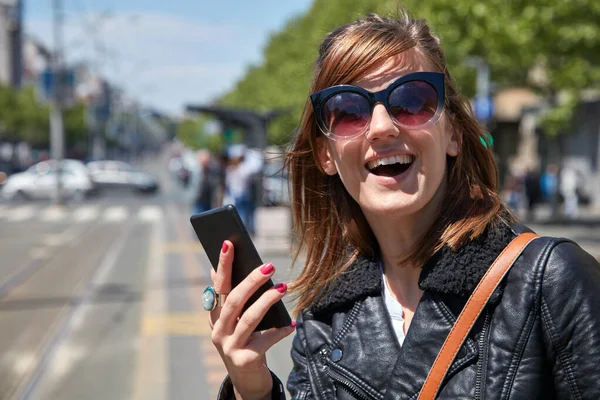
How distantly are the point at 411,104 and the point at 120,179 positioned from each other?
139 ft

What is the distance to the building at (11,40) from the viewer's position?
89.2m

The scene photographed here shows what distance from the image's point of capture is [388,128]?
5.78ft

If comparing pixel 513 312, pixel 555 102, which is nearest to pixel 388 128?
pixel 513 312

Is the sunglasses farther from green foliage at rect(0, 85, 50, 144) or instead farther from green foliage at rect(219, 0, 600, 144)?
green foliage at rect(0, 85, 50, 144)

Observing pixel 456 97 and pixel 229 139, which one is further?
pixel 229 139

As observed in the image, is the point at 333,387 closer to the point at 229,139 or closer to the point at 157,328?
the point at 157,328

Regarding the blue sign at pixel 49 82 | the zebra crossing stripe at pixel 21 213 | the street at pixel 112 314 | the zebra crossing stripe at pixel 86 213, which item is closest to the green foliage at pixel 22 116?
the blue sign at pixel 49 82

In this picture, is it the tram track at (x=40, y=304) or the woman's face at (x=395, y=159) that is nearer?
the woman's face at (x=395, y=159)

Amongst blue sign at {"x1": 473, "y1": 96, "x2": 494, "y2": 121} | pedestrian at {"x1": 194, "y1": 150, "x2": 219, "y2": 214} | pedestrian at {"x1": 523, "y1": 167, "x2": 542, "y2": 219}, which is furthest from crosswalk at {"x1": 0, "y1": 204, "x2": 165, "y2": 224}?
pedestrian at {"x1": 523, "y1": 167, "x2": 542, "y2": 219}

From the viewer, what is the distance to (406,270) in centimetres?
185

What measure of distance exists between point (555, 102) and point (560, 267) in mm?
22939

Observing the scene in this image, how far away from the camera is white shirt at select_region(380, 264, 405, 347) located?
5.82 ft

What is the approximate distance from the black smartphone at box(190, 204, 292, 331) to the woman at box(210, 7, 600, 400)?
22mm

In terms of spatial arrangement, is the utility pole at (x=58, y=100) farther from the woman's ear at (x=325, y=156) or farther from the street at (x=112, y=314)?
the woman's ear at (x=325, y=156)
